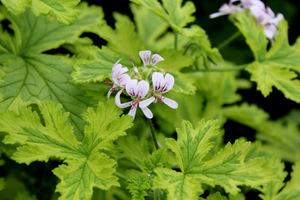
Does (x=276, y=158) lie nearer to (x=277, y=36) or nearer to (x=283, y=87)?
(x=283, y=87)

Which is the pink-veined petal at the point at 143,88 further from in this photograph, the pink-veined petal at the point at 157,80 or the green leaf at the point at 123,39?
the green leaf at the point at 123,39

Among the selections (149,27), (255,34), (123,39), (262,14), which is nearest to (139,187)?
(123,39)

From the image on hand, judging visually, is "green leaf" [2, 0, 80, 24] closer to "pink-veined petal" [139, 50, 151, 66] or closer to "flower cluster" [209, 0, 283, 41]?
"pink-veined petal" [139, 50, 151, 66]

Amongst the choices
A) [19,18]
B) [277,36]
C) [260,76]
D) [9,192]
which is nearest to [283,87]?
[260,76]

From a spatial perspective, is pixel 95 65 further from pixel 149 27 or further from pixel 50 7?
pixel 149 27

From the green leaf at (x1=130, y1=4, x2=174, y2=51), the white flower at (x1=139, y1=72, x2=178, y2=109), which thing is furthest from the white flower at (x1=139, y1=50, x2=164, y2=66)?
the green leaf at (x1=130, y1=4, x2=174, y2=51)

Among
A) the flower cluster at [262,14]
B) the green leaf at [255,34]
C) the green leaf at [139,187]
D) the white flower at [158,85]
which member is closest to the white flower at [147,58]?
the white flower at [158,85]
